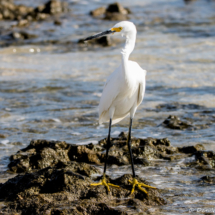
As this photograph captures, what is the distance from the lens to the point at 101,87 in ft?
31.8

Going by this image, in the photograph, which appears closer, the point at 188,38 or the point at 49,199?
the point at 49,199

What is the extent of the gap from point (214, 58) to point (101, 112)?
797 centimetres

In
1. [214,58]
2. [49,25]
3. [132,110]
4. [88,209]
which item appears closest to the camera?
[88,209]

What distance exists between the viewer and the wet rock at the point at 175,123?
685 cm

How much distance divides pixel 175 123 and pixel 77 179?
3187 millimetres

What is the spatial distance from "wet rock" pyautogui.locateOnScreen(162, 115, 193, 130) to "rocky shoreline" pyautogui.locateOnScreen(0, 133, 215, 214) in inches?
44.0

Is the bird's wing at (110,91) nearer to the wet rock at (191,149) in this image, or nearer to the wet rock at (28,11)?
the wet rock at (191,149)

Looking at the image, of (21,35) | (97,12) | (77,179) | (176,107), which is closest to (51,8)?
(97,12)

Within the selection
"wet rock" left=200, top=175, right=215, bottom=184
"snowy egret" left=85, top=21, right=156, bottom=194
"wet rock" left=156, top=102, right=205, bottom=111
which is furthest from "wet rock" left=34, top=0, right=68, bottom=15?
"wet rock" left=200, top=175, right=215, bottom=184

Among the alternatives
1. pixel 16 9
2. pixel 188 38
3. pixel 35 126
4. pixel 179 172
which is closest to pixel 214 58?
pixel 188 38

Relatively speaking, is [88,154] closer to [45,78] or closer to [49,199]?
Result: [49,199]

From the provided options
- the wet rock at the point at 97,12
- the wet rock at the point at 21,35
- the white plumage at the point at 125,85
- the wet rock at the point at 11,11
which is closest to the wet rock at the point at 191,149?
the white plumage at the point at 125,85

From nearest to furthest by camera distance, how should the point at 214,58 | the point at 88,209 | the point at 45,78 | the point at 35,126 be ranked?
1. the point at 88,209
2. the point at 35,126
3. the point at 45,78
4. the point at 214,58

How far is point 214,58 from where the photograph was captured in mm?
12086
